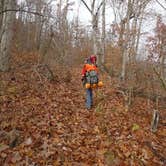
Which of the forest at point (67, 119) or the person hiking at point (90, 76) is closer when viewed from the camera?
the forest at point (67, 119)

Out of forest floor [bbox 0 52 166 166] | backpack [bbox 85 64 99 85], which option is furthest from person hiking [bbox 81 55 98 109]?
forest floor [bbox 0 52 166 166]

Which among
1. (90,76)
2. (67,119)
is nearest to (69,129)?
(67,119)

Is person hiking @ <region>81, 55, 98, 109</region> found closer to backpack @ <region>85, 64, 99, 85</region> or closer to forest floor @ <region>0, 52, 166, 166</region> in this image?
backpack @ <region>85, 64, 99, 85</region>

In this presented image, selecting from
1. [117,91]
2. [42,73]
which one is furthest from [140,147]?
[42,73]

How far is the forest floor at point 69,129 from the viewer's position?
5.92 metres

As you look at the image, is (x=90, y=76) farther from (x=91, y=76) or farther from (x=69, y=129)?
(x=69, y=129)

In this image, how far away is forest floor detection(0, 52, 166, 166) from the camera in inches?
233

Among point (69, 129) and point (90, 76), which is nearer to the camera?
point (69, 129)

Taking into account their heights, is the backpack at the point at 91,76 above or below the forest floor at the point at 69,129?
above

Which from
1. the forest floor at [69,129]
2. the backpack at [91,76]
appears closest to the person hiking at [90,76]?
the backpack at [91,76]

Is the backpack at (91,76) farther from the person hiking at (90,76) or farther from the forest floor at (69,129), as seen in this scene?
the forest floor at (69,129)

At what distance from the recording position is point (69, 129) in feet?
24.0

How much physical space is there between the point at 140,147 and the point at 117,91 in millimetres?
4660

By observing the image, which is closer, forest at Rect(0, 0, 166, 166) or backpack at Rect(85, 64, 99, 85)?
forest at Rect(0, 0, 166, 166)
